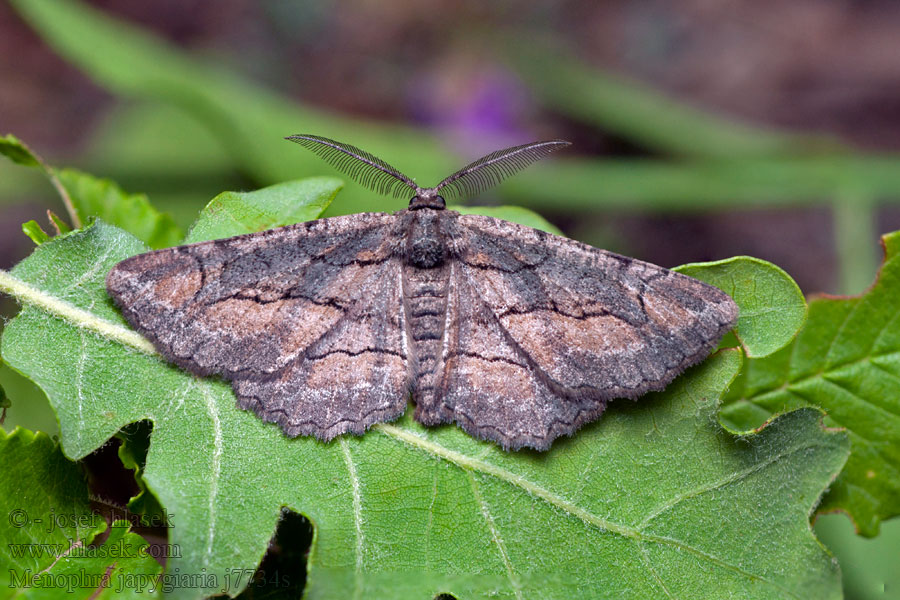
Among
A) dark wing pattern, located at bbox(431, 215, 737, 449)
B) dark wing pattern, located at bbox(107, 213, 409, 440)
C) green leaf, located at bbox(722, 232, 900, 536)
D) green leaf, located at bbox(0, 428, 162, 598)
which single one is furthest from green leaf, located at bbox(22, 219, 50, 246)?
green leaf, located at bbox(722, 232, 900, 536)

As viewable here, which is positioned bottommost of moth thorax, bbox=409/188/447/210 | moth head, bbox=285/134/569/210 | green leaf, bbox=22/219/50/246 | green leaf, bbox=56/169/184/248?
green leaf, bbox=22/219/50/246

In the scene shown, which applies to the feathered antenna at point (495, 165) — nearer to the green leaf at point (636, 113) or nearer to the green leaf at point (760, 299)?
the green leaf at point (760, 299)

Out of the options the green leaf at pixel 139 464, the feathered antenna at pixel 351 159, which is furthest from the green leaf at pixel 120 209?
the green leaf at pixel 139 464

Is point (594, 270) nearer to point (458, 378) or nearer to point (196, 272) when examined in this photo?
point (458, 378)

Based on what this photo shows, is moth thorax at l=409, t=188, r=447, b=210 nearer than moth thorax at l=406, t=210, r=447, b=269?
No

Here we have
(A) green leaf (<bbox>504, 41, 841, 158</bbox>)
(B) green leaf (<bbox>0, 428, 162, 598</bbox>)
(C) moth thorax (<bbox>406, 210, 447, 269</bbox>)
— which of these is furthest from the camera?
(A) green leaf (<bbox>504, 41, 841, 158</bbox>)

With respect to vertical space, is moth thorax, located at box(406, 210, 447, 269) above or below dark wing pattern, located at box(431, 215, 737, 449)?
above

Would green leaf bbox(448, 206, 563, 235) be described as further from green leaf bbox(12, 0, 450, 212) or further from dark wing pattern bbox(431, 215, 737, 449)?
green leaf bbox(12, 0, 450, 212)

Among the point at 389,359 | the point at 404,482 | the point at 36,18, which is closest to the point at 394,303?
the point at 389,359
